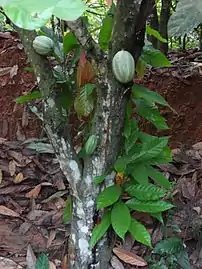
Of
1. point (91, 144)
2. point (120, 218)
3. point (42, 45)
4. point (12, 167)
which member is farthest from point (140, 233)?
point (12, 167)

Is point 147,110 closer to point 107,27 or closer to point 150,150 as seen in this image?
point 150,150

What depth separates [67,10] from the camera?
0.39 meters

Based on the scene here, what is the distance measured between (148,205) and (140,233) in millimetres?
95

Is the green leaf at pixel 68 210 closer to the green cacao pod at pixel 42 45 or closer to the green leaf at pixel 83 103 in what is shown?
the green leaf at pixel 83 103

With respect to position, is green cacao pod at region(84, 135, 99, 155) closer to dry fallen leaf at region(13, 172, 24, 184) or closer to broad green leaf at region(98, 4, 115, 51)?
broad green leaf at region(98, 4, 115, 51)

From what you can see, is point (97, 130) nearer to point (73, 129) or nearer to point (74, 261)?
point (74, 261)

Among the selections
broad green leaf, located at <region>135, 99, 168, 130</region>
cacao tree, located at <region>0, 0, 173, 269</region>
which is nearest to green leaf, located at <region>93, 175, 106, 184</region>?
cacao tree, located at <region>0, 0, 173, 269</region>

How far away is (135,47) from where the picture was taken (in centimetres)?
120

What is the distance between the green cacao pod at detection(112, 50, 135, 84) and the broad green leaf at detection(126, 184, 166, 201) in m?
0.40

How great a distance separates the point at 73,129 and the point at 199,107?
2.01ft

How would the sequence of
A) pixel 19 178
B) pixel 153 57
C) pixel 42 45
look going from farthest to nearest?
pixel 19 178 → pixel 153 57 → pixel 42 45

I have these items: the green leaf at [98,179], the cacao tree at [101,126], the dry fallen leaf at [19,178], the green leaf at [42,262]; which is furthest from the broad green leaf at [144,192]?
the dry fallen leaf at [19,178]

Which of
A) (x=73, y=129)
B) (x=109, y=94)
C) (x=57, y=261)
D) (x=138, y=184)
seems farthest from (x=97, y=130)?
(x=73, y=129)

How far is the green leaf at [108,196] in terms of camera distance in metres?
1.34
